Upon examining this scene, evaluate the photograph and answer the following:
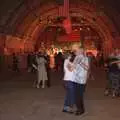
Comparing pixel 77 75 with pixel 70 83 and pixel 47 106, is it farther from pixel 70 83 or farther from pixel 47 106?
pixel 47 106

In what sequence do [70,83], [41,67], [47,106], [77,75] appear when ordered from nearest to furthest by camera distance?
1. [77,75]
2. [70,83]
3. [47,106]
4. [41,67]

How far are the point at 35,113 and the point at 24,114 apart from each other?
0.38 metres

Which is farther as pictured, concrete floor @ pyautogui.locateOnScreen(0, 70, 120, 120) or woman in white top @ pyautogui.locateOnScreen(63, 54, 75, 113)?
woman in white top @ pyautogui.locateOnScreen(63, 54, 75, 113)

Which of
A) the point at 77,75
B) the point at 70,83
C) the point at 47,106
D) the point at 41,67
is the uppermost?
the point at 77,75

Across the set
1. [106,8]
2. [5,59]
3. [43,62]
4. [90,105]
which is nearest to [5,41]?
[5,59]

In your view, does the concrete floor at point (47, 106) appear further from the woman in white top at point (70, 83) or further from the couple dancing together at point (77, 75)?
the couple dancing together at point (77, 75)

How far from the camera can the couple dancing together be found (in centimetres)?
1300

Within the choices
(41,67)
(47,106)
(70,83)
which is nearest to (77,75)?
(70,83)

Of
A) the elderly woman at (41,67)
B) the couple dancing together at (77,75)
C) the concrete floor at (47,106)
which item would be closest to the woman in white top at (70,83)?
the couple dancing together at (77,75)

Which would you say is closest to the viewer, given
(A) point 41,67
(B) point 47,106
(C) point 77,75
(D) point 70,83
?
(C) point 77,75

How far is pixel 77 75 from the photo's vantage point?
42.6 ft

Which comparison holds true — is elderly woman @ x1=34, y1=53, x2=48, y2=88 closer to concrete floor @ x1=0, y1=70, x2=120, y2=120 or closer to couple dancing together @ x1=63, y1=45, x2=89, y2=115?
concrete floor @ x1=0, y1=70, x2=120, y2=120

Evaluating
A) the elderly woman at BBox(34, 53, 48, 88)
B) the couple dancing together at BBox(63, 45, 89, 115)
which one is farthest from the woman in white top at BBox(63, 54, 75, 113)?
the elderly woman at BBox(34, 53, 48, 88)

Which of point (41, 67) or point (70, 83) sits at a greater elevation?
point (41, 67)
